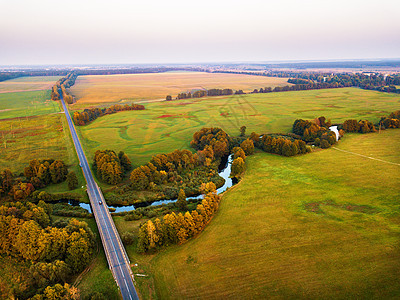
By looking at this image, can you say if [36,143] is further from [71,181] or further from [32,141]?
[71,181]

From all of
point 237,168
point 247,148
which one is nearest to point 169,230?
point 237,168

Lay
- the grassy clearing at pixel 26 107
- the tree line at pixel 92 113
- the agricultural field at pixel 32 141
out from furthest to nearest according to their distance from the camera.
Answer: the grassy clearing at pixel 26 107 < the tree line at pixel 92 113 < the agricultural field at pixel 32 141

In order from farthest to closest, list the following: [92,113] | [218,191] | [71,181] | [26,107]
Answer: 1. [26,107]
2. [92,113]
3. [218,191]
4. [71,181]

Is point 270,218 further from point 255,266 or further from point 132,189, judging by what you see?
point 132,189

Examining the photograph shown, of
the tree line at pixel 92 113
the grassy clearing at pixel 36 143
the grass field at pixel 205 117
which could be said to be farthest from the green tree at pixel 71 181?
the tree line at pixel 92 113

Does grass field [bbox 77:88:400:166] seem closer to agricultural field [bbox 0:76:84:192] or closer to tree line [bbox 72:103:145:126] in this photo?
tree line [bbox 72:103:145:126]

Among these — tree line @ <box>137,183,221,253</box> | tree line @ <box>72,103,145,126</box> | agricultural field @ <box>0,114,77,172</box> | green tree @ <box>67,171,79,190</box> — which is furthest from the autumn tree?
tree line @ <box>72,103,145,126</box>

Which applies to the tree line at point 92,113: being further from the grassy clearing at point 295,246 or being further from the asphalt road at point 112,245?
the grassy clearing at point 295,246
